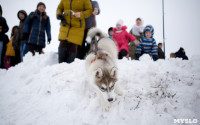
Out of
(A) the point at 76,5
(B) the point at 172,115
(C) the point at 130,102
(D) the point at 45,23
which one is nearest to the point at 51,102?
(C) the point at 130,102

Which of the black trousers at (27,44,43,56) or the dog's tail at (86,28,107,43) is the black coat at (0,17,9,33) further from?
the dog's tail at (86,28,107,43)

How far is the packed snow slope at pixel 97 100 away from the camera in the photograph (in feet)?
8.88

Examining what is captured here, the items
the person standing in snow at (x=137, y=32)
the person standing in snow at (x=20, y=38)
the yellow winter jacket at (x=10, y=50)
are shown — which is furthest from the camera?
the person standing in snow at (x=137, y=32)

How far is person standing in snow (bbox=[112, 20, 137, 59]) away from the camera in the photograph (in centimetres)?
673

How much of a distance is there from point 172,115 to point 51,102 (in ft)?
9.50

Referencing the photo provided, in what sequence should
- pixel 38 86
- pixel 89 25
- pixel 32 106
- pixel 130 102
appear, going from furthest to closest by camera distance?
pixel 89 25
pixel 38 86
pixel 32 106
pixel 130 102

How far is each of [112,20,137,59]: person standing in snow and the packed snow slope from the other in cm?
194

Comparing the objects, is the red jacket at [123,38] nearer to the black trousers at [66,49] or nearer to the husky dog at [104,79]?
the black trousers at [66,49]

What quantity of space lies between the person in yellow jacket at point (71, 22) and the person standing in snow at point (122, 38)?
245 centimetres

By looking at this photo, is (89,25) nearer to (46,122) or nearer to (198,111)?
(46,122)

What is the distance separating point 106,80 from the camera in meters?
2.97

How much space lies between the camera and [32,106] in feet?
11.0

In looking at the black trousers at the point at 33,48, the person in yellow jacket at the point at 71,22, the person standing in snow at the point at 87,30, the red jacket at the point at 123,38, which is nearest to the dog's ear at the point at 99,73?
the person in yellow jacket at the point at 71,22

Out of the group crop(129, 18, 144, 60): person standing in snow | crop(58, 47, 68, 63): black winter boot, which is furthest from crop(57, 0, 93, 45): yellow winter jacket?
crop(129, 18, 144, 60): person standing in snow
